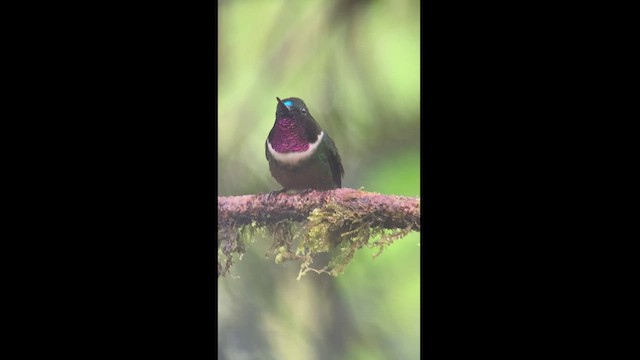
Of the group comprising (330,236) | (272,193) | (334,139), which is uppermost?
(334,139)

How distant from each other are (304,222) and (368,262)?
0.77 ft

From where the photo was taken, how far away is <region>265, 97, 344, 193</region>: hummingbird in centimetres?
210

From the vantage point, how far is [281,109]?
2186 millimetres

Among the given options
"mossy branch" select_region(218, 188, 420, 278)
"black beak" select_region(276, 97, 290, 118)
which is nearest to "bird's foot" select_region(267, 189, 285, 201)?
"mossy branch" select_region(218, 188, 420, 278)

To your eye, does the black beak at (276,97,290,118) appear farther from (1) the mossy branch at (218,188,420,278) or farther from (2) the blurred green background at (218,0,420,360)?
(1) the mossy branch at (218,188,420,278)

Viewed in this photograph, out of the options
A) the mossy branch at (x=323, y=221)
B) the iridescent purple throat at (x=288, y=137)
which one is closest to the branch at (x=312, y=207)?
the mossy branch at (x=323, y=221)

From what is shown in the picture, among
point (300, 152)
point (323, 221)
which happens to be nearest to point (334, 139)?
point (300, 152)

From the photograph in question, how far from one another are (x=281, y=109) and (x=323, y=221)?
0.35 m

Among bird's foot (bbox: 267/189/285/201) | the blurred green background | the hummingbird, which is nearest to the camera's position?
the blurred green background

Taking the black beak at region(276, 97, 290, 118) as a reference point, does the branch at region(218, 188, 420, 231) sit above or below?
below

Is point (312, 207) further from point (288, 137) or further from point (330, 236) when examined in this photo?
point (288, 137)

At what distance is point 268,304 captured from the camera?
2.22 metres

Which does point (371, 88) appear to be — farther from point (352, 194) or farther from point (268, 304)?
point (268, 304)

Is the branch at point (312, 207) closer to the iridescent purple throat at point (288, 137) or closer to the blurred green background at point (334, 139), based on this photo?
the blurred green background at point (334, 139)
